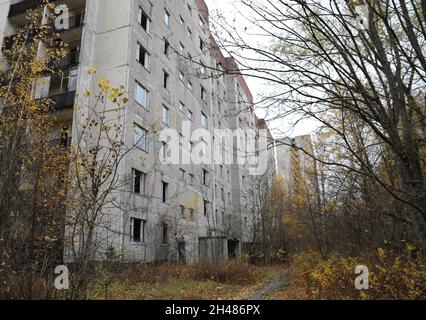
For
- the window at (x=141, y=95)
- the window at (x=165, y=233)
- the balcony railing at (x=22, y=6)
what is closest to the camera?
the window at (x=141, y=95)

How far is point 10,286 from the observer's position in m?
5.51

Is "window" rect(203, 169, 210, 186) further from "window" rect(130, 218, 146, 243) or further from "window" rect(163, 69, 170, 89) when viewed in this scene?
"window" rect(130, 218, 146, 243)

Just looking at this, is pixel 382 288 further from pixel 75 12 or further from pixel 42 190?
pixel 75 12

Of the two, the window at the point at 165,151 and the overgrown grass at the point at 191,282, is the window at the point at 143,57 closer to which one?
the window at the point at 165,151

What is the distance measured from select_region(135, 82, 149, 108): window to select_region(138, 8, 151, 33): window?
4.55 meters

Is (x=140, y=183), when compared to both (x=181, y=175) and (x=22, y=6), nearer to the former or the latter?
→ (x=181, y=175)

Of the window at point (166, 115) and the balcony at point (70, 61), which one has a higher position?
the balcony at point (70, 61)

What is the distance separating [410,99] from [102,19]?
769 inches

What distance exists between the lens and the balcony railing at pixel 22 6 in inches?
774

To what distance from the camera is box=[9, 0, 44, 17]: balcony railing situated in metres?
19.7

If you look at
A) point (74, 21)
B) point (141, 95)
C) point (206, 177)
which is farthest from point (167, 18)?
point (206, 177)

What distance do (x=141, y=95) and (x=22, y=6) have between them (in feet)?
33.2

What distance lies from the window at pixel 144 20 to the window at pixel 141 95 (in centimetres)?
455

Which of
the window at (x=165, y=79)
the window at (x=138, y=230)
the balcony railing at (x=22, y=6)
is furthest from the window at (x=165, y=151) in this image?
the balcony railing at (x=22, y=6)
